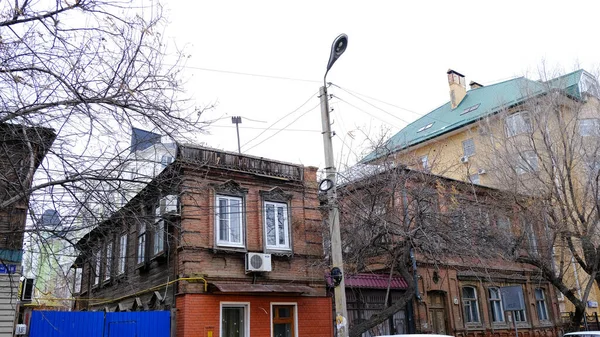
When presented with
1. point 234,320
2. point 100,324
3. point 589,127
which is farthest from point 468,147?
point 100,324

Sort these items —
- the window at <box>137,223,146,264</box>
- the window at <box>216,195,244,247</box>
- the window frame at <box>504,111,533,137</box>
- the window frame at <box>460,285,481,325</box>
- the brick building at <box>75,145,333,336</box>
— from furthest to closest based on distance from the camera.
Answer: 1. the window frame at <box>460,285,481,325</box>
2. the window frame at <box>504,111,533,137</box>
3. the window at <box>137,223,146,264</box>
4. the window at <box>216,195,244,247</box>
5. the brick building at <box>75,145,333,336</box>

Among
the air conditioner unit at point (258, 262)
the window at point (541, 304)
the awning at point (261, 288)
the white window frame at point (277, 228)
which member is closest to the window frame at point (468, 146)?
the window at point (541, 304)

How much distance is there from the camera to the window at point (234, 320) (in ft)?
51.3

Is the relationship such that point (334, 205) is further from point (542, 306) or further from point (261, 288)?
point (542, 306)

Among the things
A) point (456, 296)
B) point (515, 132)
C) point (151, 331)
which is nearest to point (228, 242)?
point (151, 331)

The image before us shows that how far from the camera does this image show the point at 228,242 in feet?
53.8

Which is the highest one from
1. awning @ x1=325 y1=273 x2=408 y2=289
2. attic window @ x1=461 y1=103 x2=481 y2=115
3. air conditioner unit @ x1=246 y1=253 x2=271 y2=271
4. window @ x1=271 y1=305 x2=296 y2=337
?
attic window @ x1=461 y1=103 x2=481 y2=115

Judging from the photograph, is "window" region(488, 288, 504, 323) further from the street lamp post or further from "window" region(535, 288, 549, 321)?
the street lamp post

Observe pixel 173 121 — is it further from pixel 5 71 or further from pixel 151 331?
pixel 151 331

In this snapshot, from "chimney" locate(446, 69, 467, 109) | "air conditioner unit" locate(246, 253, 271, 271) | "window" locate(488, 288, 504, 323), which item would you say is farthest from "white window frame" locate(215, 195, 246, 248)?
"chimney" locate(446, 69, 467, 109)

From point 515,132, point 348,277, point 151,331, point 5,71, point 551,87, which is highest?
point 551,87

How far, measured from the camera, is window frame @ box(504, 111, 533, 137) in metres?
21.7

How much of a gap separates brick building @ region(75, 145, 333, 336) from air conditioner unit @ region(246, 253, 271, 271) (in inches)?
1.2

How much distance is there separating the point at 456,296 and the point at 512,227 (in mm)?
3869
